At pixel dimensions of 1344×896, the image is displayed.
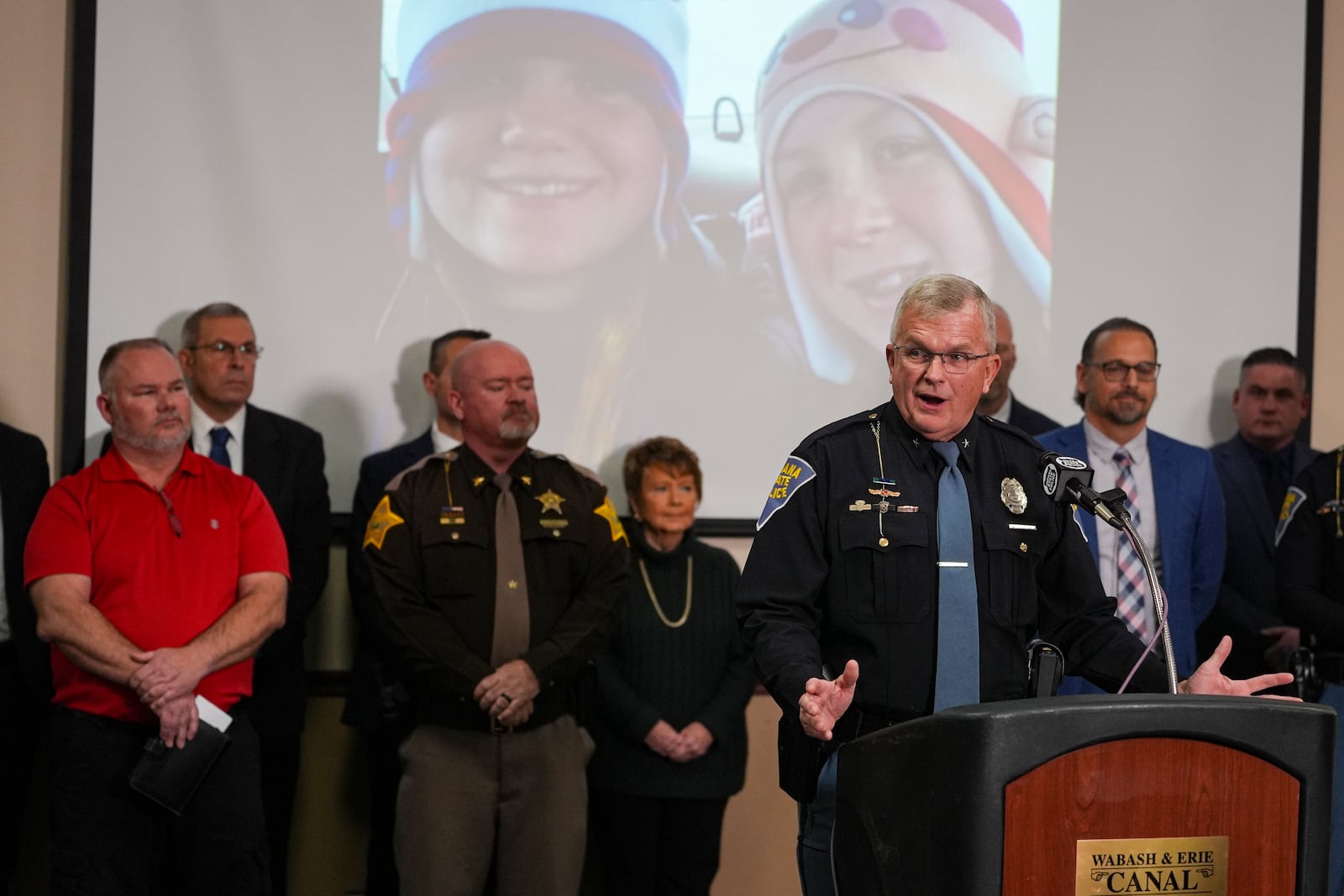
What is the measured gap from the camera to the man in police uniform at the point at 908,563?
88.2 inches

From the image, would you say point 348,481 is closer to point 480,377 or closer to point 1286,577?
point 480,377

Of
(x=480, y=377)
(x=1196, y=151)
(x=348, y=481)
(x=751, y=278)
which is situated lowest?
(x=348, y=481)

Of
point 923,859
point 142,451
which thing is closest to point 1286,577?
point 923,859

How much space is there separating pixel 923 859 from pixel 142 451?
235 centimetres

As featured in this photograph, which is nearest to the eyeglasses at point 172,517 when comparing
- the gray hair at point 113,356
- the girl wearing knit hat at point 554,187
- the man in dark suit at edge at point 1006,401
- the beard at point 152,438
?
the beard at point 152,438

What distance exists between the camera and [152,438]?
10.9 feet

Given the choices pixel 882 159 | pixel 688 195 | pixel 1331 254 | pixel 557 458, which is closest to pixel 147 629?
pixel 557 458

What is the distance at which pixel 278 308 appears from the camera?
4.43 metres

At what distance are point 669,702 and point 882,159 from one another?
1977 millimetres

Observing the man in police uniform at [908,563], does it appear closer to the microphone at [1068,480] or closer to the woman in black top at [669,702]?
the microphone at [1068,480]

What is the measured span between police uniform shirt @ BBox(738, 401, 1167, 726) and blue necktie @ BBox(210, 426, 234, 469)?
2.23m

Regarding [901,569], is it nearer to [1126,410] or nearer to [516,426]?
[516,426]

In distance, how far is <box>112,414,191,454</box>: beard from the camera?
3332 millimetres

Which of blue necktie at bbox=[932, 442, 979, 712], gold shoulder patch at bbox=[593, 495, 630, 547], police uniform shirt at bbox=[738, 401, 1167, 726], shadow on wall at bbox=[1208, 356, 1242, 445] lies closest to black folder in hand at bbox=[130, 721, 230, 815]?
gold shoulder patch at bbox=[593, 495, 630, 547]
